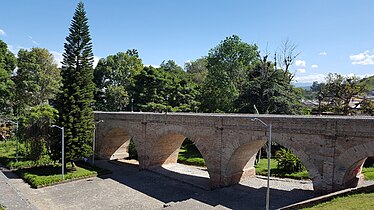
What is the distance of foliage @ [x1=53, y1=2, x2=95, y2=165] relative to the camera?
69.4 feet

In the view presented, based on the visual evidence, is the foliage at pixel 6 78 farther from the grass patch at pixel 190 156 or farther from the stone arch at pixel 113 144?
the grass patch at pixel 190 156

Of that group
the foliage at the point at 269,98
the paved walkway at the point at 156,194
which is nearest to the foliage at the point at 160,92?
the foliage at the point at 269,98

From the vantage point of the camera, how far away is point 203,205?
14.5 meters

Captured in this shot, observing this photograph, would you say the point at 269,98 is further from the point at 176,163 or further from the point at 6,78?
the point at 6,78

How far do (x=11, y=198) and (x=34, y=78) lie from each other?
22163 mm

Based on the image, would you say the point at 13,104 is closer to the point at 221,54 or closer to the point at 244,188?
the point at 221,54

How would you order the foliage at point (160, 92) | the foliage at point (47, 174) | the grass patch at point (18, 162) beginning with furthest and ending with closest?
the foliage at point (160, 92) < the grass patch at point (18, 162) < the foliage at point (47, 174)

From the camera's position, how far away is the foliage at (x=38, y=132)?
22266 mm

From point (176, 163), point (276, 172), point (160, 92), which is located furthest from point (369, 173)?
point (160, 92)

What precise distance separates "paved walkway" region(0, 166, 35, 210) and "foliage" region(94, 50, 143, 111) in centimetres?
2246

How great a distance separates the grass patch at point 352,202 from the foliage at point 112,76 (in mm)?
33387

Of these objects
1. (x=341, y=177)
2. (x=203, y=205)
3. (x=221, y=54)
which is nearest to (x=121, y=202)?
(x=203, y=205)

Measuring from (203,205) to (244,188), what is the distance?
12.7 ft

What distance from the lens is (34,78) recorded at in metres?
34.4
